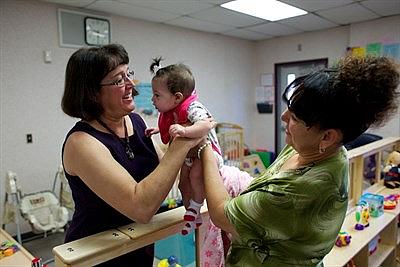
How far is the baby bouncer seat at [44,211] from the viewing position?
9.94 ft

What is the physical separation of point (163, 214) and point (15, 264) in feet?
4.94

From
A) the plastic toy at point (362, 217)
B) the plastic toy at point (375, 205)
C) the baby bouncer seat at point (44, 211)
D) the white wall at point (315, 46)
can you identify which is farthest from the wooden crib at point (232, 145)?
the plastic toy at point (362, 217)

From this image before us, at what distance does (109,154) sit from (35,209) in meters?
2.69

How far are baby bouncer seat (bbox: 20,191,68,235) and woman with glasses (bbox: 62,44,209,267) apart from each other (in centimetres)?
237

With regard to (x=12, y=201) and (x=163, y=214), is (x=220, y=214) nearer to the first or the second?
(x=163, y=214)

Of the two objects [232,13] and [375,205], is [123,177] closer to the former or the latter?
[375,205]

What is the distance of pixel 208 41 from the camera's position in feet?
17.1

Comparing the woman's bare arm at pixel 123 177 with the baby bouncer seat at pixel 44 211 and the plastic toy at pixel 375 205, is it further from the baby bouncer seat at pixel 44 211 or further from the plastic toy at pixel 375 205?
the baby bouncer seat at pixel 44 211

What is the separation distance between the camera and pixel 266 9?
3896 mm

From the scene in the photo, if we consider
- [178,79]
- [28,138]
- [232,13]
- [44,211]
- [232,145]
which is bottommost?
[44,211]

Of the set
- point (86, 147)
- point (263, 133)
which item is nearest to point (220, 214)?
point (86, 147)

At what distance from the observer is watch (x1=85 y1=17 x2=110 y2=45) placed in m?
3.64

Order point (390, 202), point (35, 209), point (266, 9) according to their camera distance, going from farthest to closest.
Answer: point (266, 9) → point (35, 209) → point (390, 202)

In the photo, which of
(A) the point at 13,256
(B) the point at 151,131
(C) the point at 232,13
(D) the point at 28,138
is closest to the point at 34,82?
(D) the point at 28,138
